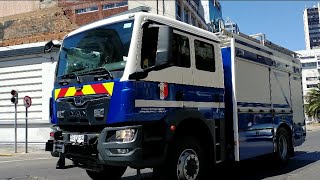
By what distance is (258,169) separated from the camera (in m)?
9.90

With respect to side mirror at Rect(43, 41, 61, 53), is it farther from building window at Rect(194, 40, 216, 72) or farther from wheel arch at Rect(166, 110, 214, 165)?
wheel arch at Rect(166, 110, 214, 165)

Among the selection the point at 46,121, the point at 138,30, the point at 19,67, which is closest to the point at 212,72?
the point at 138,30

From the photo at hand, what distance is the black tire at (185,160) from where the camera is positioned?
20.9 ft

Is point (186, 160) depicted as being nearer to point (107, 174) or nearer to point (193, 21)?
point (107, 174)

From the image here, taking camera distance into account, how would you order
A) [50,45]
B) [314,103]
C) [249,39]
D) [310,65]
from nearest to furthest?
[50,45] < [249,39] < [314,103] < [310,65]

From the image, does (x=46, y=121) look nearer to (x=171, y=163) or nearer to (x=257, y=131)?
(x=257, y=131)

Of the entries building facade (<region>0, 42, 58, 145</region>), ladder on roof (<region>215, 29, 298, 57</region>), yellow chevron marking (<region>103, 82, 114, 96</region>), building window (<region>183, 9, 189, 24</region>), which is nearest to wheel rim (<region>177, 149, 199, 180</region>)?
yellow chevron marking (<region>103, 82, 114, 96</region>)

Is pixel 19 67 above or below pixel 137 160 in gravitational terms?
above

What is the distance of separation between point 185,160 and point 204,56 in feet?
6.34

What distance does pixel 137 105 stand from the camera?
19.4ft

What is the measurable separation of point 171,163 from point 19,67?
63.5 ft

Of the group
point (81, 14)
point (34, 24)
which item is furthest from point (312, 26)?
point (34, 24)

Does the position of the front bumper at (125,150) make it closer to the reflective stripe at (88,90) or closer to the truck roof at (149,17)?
the reflective stripe at (88,90)

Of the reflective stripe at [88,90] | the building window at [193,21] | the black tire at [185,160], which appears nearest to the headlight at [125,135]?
the reflective stripe at [88,90]
